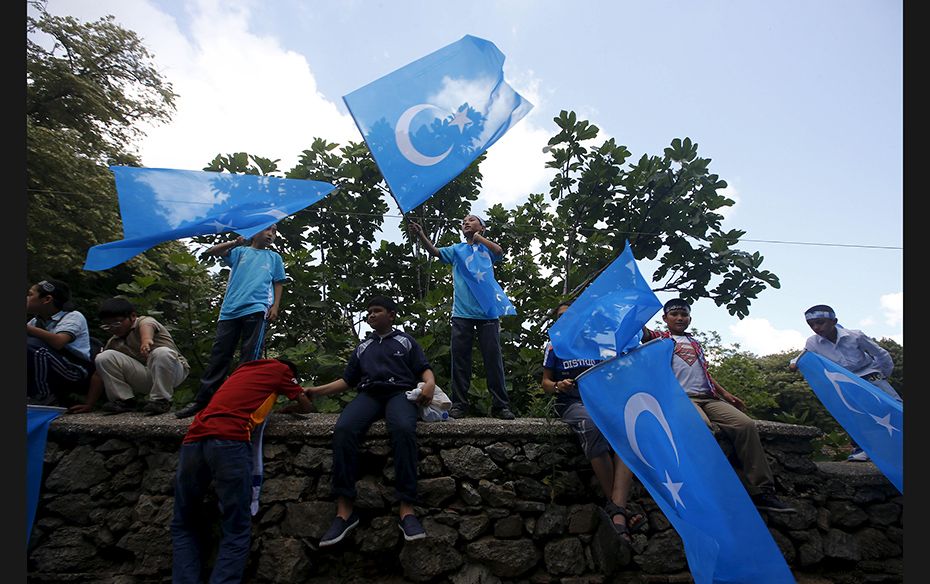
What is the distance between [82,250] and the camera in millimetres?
7332

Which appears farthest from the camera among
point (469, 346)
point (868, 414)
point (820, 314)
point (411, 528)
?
point (820, 314)

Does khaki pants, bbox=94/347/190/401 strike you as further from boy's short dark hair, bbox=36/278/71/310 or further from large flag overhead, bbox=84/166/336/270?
large flag overhead, bbox=84/166/336/270

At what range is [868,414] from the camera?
340 centimetres

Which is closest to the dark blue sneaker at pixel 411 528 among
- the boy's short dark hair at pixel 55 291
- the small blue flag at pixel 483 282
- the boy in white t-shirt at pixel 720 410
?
the small blue flag at pixel 483 282

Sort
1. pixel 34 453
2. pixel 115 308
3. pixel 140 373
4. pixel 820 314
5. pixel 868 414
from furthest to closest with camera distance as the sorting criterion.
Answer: pixel 820 314, pixel 140 373, pixel 115 308, pixel 868 414, pixel 34 453

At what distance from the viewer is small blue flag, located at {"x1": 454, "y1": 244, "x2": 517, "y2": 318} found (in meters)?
3.77

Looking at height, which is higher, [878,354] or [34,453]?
[878,354]

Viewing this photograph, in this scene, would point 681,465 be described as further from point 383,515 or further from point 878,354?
point 878,354

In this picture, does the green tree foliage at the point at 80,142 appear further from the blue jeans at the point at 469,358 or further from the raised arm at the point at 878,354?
the raised arm at the point at 878,354

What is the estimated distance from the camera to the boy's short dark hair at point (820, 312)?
4.16 m

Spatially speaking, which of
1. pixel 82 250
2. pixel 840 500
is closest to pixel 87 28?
pixel 82 250

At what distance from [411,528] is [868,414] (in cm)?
332

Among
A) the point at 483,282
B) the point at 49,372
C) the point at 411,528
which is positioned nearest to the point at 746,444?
the point at 483,282

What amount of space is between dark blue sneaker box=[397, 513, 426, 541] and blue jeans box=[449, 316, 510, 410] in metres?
0.99
